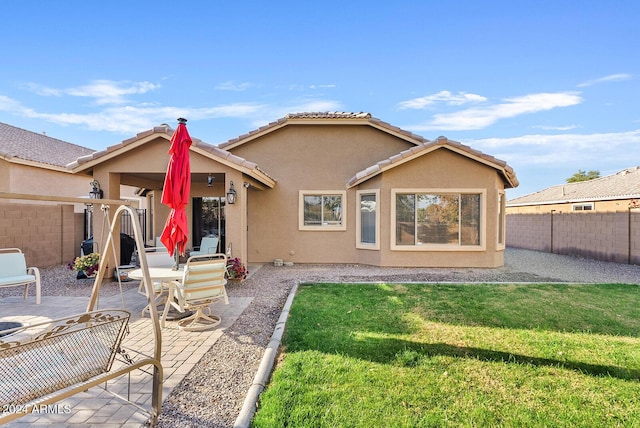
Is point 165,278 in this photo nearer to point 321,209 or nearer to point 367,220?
point 321,209

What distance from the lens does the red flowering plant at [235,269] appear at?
9.62m

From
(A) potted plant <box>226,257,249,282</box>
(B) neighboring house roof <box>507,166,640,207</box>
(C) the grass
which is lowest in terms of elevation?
(C) the grass

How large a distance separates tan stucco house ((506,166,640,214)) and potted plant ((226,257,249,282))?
15826mm

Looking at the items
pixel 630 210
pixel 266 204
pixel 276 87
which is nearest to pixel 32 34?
pixel 276 87

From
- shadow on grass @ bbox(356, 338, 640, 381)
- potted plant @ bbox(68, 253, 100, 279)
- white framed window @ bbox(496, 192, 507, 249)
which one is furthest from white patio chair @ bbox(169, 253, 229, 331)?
white framed window @ bbox(496, 192, 507, 249)

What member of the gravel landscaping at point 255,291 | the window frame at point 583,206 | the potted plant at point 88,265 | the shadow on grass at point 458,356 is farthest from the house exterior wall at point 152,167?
the window frame at point 583,206

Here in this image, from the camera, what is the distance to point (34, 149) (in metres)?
17.8

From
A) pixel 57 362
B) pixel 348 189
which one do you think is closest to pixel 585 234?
pixel 348 189

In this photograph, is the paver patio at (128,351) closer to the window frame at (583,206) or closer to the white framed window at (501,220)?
the white framed window at (501,220)

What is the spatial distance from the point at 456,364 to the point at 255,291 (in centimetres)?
574

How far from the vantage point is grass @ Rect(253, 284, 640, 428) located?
349 centimetres

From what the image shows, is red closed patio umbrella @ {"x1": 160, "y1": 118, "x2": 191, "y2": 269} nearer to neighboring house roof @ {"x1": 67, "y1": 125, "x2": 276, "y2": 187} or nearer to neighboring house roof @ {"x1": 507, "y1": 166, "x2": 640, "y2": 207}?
neighboring house roof @ {"x1": 67, "y1": 125, "x2": 276, "y2": 187}

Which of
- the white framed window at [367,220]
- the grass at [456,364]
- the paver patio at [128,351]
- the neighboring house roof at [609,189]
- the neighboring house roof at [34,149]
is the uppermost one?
Result: the neighboring house roof at [34,149]

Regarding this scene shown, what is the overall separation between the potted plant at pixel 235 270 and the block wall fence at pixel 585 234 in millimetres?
15460
